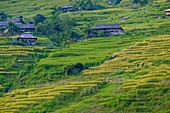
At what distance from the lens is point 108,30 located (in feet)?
334

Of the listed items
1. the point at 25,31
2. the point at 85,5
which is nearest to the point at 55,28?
the point at 25,31

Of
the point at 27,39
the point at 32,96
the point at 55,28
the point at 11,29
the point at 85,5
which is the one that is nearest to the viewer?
the point at 32,96

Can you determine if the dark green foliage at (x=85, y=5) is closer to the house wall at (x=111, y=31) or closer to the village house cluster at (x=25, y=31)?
the village house cluster at (x=25, y=31)

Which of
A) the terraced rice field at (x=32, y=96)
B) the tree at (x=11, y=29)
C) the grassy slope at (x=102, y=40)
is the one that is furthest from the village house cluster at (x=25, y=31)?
the terraced rice field at (x=32, y=96)

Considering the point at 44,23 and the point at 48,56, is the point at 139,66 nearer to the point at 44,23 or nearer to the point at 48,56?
the point at 48,56

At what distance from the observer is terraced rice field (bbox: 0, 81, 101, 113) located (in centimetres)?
6906

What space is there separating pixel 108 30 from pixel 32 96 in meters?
34.7

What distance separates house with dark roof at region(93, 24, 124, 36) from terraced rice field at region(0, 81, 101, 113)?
99.4ft

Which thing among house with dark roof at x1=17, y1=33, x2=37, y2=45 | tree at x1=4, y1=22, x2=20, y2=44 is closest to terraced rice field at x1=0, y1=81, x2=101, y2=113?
house with dark roof at x1=17, y1=33, x2=37, y2=45

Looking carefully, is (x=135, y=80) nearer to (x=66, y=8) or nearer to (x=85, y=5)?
(x=85, y=5)

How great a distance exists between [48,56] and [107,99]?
25.0m

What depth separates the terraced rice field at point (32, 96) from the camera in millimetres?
69062

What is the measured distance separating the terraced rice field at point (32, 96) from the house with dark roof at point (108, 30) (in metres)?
30.3

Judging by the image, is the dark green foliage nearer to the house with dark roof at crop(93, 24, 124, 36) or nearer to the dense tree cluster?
the dense tree cluster
